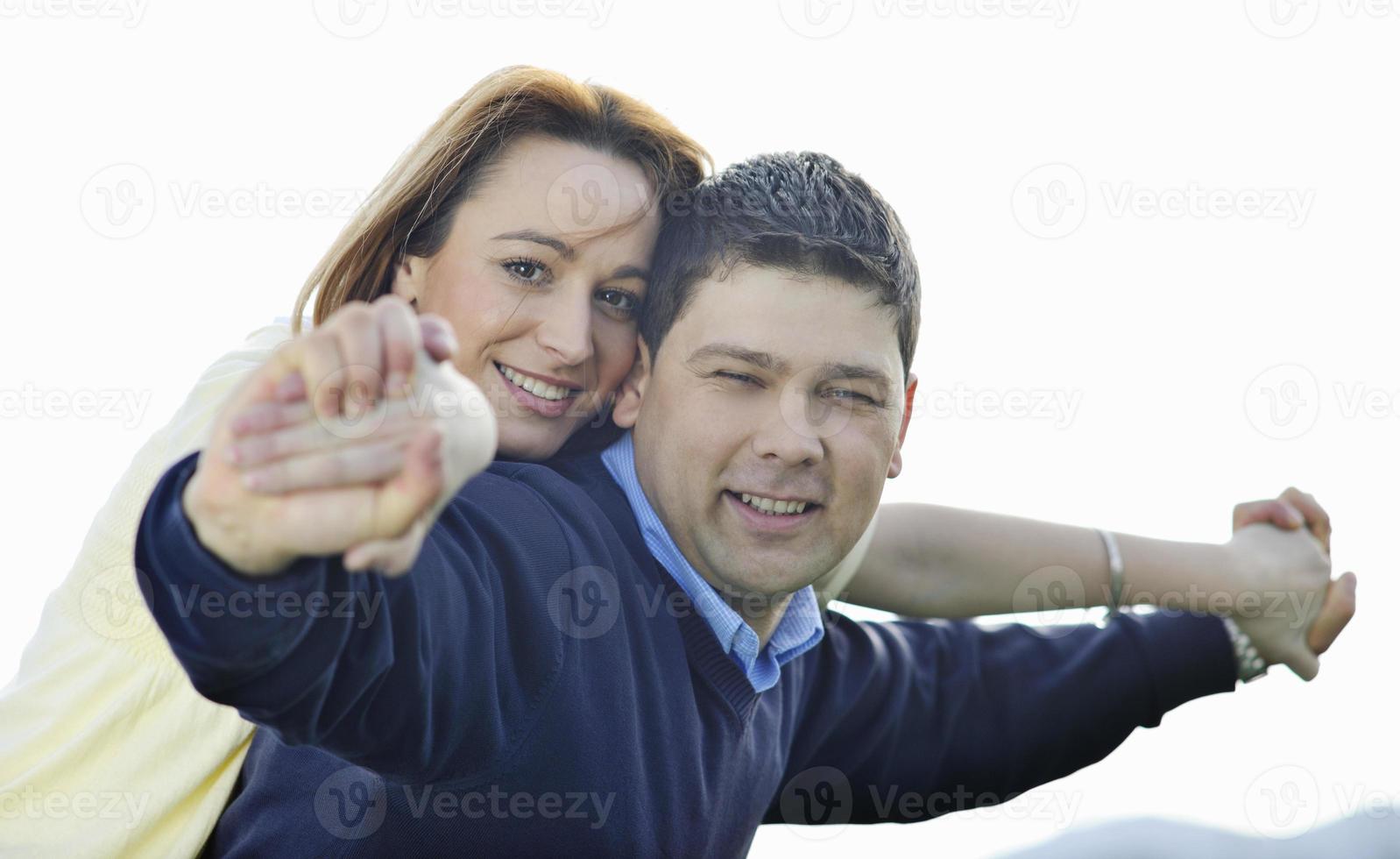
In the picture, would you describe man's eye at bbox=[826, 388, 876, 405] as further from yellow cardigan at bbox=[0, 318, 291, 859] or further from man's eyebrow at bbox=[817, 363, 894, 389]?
yellow cardigan at bbox=[0, 318, 291, 859]

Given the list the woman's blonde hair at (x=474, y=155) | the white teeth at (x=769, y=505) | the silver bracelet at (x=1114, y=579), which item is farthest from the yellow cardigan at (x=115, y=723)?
the silver bracelet at (x=1114, y=579)

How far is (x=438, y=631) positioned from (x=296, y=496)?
0.33m

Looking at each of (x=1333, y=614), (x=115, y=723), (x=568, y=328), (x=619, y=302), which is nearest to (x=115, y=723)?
(x=115, y=723)

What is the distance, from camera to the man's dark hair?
2068mm

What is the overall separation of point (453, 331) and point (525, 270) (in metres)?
0.38

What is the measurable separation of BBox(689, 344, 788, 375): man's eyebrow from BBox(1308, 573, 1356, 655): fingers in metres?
1.51

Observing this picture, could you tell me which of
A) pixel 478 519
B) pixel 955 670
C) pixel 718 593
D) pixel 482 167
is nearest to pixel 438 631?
pixel 478 519

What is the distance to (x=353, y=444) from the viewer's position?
1.08 meters

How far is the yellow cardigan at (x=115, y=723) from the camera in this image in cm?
207

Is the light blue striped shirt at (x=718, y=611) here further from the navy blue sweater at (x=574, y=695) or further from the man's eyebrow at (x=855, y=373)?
the man's eyebrow at (x=855, y=373)

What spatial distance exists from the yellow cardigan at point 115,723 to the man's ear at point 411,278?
1.15 ft

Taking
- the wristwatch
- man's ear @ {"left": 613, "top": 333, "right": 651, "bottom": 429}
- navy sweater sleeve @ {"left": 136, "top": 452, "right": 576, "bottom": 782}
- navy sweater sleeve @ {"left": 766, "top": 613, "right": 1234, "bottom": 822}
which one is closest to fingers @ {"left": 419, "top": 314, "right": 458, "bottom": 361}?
navy sweater sleeve @ {"left": 136, "top": 452, "right": 576, "bottom": 782}

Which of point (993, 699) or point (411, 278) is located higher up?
point (411, 278)

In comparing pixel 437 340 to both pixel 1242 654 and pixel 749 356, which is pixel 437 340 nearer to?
pixel 749 356
